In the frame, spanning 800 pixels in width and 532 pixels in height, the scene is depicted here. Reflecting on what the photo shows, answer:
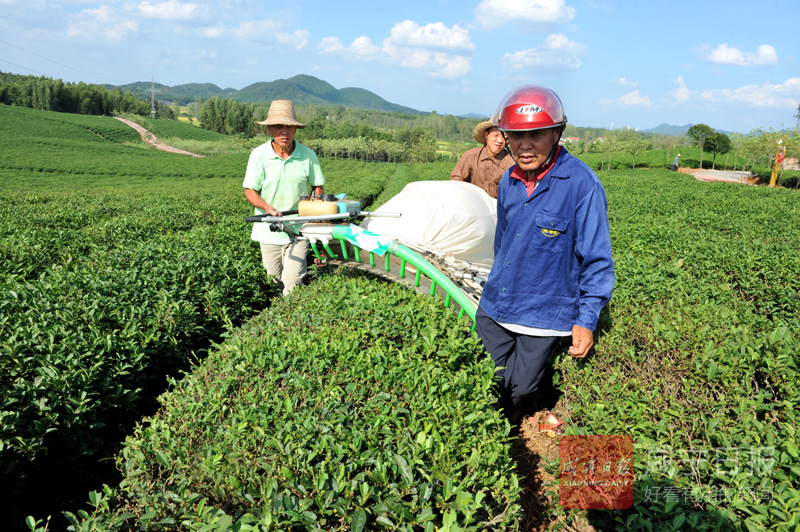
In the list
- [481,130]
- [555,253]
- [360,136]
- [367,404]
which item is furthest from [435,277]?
[360,136]

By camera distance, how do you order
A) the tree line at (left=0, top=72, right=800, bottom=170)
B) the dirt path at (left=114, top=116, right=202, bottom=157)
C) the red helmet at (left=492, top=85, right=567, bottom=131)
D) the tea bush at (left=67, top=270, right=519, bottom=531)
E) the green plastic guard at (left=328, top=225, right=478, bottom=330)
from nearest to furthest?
the tea bush at (left=67, top=270, right=519, bottom=531) → the red helmet at (left=492, top=85, right=567, bottom=131) → the green plastic guard at (left=328, top=225, right=478, bottom=330) → the tree line at (left=0, top=72, right=800, bottom=170) → the dirt path at (left=114, top=116, right=202, bottom=157)

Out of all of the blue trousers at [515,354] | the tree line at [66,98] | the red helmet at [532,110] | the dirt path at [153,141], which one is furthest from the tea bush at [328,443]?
the tree line at [66,98]

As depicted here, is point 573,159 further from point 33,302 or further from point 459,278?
point 33,302

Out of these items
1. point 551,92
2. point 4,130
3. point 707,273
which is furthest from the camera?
point 4,130

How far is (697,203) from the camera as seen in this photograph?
512 inches

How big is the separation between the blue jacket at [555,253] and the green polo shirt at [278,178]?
265cm

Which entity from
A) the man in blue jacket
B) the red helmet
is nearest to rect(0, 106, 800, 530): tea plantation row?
the man in blue jacket

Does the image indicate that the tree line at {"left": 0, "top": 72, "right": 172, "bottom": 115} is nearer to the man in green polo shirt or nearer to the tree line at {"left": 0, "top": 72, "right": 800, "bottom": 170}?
the tree line at {"left": 0, "top": 72, "right": 800, "bottom": 170}

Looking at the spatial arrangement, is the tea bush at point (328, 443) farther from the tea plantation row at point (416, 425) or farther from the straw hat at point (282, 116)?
the straw hat at point (282, 116)

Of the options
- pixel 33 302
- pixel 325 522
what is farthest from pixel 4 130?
pixel 325 522

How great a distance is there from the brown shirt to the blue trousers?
6.28 ft

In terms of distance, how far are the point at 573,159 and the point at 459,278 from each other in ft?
4.17

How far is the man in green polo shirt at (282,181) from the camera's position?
4668mm

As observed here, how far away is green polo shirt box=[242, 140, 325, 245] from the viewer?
476 cm
